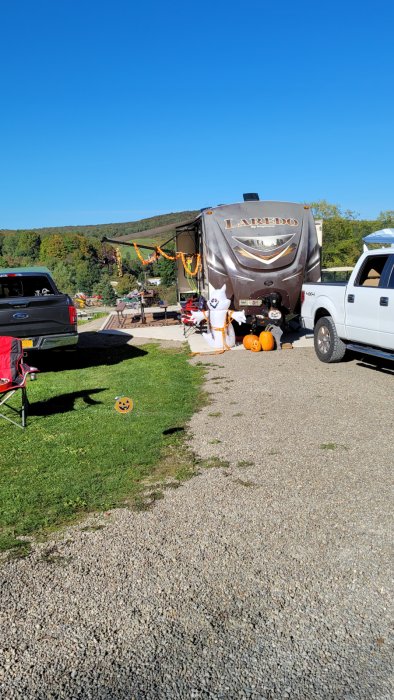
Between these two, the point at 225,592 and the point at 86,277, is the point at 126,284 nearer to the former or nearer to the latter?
the point at 86,277

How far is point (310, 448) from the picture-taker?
18.3 ft

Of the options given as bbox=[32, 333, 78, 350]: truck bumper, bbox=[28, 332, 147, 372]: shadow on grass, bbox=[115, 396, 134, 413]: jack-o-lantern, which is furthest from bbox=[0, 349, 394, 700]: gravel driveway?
bbox=[28, 332, 147, 372]: shadow on grass

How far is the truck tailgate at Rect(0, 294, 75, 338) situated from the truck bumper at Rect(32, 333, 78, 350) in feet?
0.25

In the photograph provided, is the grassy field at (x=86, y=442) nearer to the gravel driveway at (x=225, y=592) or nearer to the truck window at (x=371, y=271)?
the gravel driveway at (x=225, y=592)

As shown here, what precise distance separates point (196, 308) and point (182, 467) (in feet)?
33.4

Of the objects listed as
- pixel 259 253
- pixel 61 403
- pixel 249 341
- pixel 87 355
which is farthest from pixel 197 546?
pixel 87 355

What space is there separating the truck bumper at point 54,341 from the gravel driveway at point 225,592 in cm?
499

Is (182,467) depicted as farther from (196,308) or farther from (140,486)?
(196,308)

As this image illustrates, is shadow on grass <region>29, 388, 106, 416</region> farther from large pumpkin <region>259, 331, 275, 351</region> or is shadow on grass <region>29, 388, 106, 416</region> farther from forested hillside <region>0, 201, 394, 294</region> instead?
forested hillside <region>0, 201, 394, 294</region>

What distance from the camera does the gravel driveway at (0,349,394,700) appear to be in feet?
8.39

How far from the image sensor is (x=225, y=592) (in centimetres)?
320

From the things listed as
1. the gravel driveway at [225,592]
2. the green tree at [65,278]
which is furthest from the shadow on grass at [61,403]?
the green tree at [65,278]

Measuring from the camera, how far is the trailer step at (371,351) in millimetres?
8392

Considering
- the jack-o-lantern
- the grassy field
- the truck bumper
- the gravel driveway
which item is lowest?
the gravel driveway
